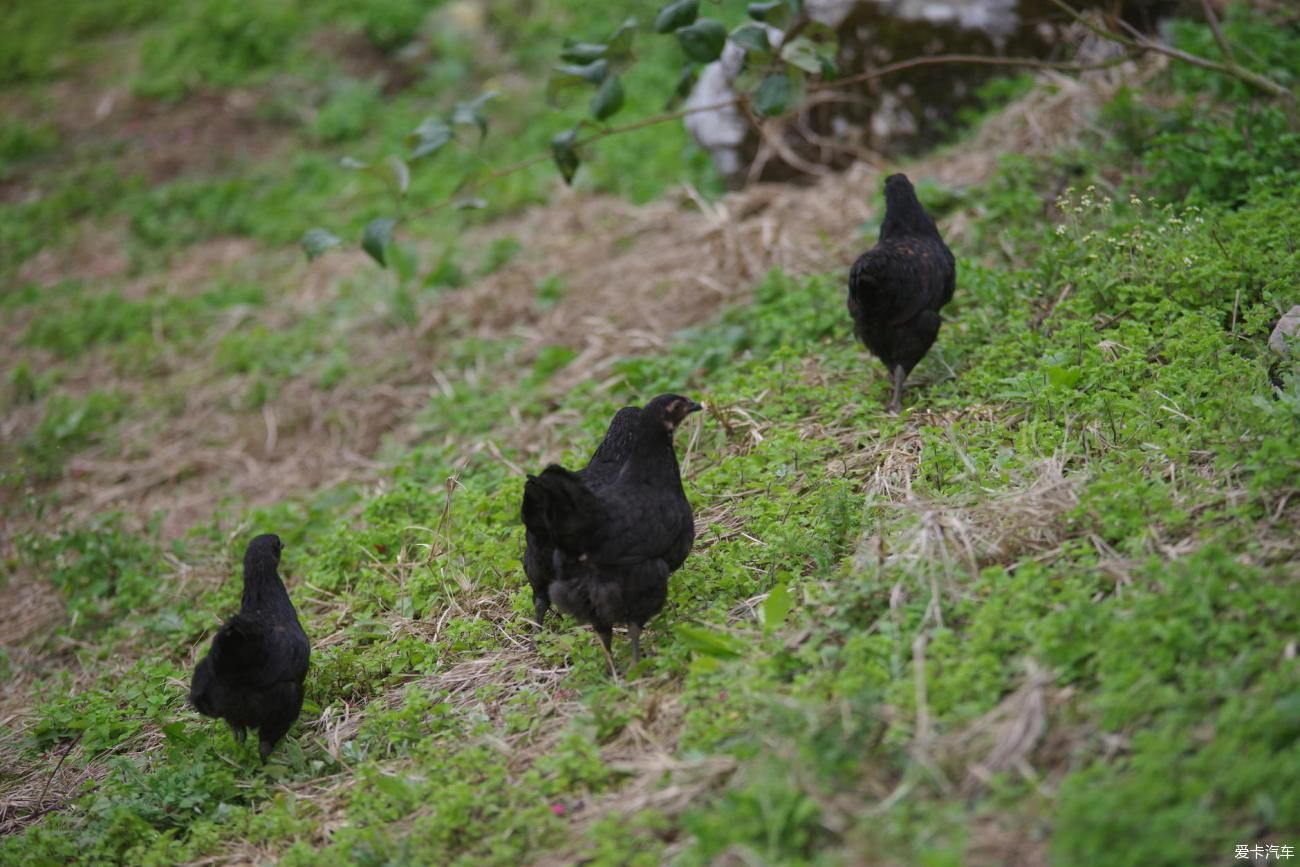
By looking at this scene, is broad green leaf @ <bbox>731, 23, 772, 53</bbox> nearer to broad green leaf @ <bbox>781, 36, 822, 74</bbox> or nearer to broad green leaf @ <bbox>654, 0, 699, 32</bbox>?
broad green leaf @ <bbox>781, 36, 822, 74</bbox>

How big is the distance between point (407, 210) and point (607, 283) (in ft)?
10.9

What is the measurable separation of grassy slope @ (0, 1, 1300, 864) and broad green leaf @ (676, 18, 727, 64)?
172 centimetres

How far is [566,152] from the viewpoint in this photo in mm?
6785

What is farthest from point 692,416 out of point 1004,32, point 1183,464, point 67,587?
point 1004,32

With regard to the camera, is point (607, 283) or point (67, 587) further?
point (607, 283)

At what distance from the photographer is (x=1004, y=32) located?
8.95m

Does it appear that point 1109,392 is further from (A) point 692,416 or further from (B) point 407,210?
(B) point 407,210

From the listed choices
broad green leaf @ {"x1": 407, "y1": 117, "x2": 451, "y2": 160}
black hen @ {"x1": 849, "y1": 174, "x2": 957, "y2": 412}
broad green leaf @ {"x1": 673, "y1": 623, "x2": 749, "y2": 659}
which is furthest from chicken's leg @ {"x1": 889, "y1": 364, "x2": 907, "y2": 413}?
broad green leaf @ {"x1": 407, "y1": 117, "x2": 451, "y2": 160}

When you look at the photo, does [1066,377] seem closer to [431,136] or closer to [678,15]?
[678,15]

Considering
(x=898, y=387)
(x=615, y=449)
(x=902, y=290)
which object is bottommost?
(x=898, y=387)

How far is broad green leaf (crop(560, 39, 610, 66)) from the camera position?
6.46 m

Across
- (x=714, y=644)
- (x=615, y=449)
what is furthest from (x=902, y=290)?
(x=714, y=644)

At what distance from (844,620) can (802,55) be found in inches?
150

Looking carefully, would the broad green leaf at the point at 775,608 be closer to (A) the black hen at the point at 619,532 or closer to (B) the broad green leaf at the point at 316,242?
(A) the black hen at the point at 619,532
